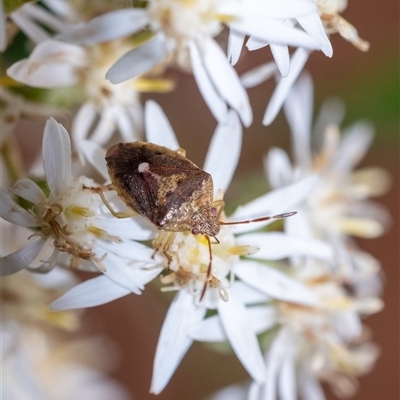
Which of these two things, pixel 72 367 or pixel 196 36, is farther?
pixel 72 367

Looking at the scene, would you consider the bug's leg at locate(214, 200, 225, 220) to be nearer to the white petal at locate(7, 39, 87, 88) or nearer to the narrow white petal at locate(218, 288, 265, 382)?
the narrow white petal at locate(218, 288, 265, 382)

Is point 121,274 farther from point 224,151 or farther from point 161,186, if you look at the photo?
point 224,151

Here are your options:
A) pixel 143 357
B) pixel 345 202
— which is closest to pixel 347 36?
pixel 345 202

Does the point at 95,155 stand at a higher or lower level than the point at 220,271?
higher

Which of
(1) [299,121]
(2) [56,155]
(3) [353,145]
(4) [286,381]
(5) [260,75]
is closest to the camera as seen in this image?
(2) [56,155]

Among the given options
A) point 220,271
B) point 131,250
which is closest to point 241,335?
point 220,271

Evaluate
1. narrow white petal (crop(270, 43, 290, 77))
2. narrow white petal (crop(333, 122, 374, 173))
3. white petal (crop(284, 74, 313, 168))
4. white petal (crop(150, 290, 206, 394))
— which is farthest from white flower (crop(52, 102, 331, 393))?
narrow white petal (crop(333, 122, 374, 173))
